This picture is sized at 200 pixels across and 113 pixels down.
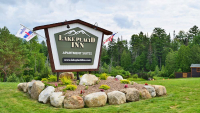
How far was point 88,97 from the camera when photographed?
796 centimetres

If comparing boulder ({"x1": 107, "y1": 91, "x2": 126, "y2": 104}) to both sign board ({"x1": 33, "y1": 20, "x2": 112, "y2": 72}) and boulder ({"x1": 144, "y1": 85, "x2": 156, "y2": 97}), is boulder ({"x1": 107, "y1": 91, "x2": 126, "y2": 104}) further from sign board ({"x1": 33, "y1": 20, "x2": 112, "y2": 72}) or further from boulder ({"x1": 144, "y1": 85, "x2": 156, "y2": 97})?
sign board ({"x1": 33, "y1": 20, "x2": 112, "y2": 72})

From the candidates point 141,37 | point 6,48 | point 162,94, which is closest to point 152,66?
point 141,37

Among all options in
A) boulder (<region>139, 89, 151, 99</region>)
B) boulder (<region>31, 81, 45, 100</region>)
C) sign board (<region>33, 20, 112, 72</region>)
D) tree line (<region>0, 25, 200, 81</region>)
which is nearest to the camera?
boulder (<region>139, 89, 151, 99</region>)

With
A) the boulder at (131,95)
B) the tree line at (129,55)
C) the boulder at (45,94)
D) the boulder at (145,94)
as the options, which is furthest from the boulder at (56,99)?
the tree line at (129,55)

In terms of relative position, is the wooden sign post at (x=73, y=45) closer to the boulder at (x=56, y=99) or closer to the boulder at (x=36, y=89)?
the boulder at (x=36, y=89)

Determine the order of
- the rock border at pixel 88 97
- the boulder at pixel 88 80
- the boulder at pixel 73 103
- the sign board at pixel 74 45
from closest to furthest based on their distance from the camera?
the boulder at pixel 73 103 < the rock border at pixel 88 97 < the boulder at pixel 88 80 < the sign board at pixel 74 45

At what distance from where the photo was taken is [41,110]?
293 inches

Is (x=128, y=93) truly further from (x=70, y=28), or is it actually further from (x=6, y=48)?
(x=6, y=48)

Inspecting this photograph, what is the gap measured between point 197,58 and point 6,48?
106 ft

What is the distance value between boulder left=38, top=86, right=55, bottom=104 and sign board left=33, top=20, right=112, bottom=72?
189 centimetres

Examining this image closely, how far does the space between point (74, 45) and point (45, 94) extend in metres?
3.73

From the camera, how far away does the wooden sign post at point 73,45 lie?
10758mm

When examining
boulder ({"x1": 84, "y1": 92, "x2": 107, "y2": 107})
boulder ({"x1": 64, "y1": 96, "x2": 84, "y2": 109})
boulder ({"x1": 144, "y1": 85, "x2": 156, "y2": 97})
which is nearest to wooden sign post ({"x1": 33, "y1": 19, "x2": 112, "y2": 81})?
boulder ({"x1": 64, "y1": 96, "x2": 84, "y2": 109})

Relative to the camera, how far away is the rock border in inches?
309
